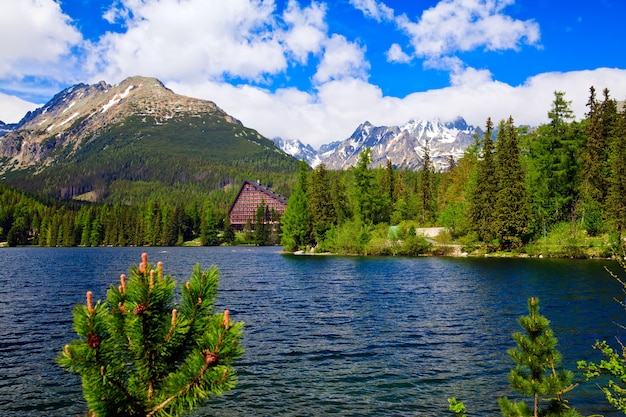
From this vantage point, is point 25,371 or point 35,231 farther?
point 35,231

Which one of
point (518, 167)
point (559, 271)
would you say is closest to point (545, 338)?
point (559, 271)

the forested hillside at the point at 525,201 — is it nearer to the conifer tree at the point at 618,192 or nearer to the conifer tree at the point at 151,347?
the conifer tree at the point at 618,192

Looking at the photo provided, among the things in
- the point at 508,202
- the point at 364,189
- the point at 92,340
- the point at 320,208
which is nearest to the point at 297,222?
the point at 320,208

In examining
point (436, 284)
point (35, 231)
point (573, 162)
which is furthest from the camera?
point (35, 231)

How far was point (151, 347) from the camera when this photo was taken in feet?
17.5

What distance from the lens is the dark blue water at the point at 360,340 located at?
52.0 feet

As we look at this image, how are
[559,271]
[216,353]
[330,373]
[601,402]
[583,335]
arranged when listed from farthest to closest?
[559,271]
[583,335]
[330,373]
[601,402]
[216,353]

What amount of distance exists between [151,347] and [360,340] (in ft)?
65.1

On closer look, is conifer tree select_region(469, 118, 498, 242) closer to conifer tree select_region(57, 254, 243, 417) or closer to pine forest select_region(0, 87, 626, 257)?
pine forest select_region(0, 87, 626, 257)

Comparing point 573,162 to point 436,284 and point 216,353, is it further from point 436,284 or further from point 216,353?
point 216,353

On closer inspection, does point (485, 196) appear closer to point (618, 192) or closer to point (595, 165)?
point (595, 165)

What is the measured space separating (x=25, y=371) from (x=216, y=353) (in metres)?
18.3

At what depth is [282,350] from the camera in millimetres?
22047

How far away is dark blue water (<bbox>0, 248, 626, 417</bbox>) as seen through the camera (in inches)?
624
